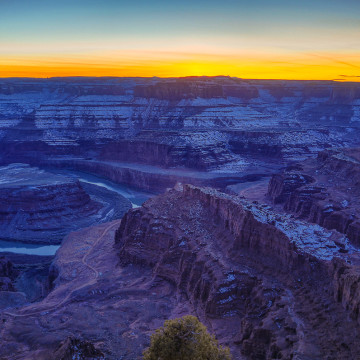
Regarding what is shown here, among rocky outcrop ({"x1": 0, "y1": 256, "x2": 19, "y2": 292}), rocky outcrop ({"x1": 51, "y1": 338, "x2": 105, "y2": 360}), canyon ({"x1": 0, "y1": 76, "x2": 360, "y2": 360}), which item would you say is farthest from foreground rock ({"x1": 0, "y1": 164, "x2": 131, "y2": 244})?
Result: rocky outcrop ({"x1": 51, "y1": 338, "x2": 105, "y2": 360})

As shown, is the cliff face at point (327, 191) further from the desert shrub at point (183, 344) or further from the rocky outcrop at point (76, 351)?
the desert shrub at point (183, 344)

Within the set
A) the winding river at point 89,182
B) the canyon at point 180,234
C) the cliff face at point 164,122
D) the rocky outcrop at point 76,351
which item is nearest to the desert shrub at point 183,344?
the canyon at point 180,234

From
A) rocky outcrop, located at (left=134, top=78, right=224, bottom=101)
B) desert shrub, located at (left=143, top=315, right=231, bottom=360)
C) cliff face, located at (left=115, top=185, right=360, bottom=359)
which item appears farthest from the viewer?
rocky outcrop, located at (left=134, top=78, right=224, bottom=101)

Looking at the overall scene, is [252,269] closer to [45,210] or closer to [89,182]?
[45,210]

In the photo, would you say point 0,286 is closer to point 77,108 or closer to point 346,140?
point 77,108

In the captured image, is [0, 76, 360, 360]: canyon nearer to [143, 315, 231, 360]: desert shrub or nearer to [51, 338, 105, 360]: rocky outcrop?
[51, 338, 105, 360]: rocky outcrop

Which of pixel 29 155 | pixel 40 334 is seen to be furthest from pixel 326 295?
pixel 29 155

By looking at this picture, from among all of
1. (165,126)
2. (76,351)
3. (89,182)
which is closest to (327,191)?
(76,351)
